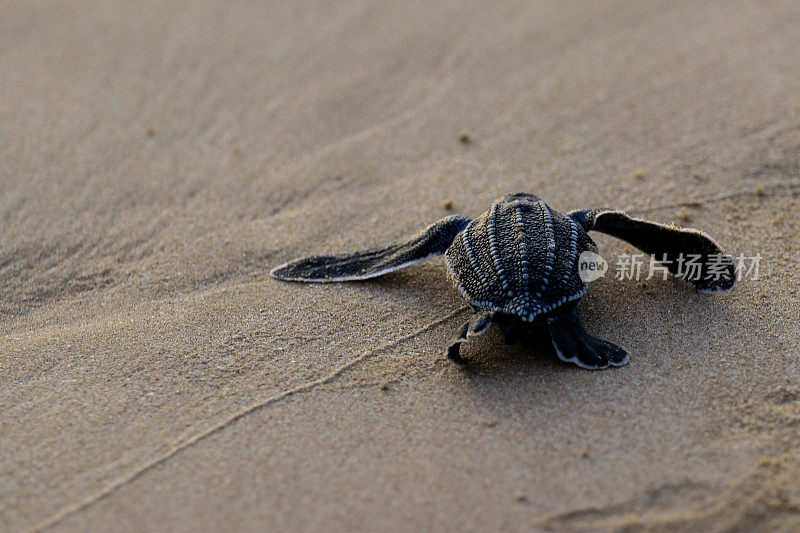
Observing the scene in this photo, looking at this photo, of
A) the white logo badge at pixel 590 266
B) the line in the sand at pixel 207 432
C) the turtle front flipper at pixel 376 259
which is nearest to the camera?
the line in the sand at pixel 207 432

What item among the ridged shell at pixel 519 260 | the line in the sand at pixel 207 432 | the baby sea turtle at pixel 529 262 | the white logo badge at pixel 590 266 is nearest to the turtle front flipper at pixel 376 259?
the baby sea turtle at pixel 529 262

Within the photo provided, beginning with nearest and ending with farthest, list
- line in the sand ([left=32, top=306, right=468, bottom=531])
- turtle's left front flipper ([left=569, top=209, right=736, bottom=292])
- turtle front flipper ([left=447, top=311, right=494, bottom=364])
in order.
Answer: line in the sand ([left=32, top=306, right=468, bottom=531]) < turtle front flipper ([left=447, top=311, right=494, bottom=364]) < turtle's left front flipper ([left=569, top=209, right=736, bottom=292])

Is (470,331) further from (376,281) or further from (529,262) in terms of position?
(376,281)

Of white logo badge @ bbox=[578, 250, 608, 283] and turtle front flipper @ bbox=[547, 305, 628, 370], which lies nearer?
turtle front flipper @ bbox=[547, 305, 628, 370]

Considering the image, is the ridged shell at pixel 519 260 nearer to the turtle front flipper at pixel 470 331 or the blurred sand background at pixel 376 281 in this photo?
the turtle front flipper at pixel 470 331

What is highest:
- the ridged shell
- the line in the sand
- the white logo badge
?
the ridged shell

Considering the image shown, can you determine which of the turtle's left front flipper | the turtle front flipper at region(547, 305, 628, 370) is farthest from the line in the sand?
the turtle's left front flipper

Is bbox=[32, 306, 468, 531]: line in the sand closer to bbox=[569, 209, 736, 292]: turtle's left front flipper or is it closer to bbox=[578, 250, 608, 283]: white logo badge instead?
bbox=[578, 250, 608, 283]: white logo badge
